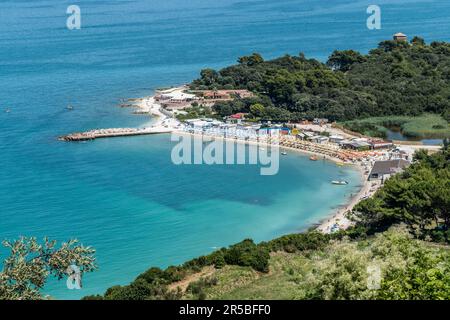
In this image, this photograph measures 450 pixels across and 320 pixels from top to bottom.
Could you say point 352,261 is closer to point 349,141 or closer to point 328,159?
point 328,159

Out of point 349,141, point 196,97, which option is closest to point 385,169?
point 349,141

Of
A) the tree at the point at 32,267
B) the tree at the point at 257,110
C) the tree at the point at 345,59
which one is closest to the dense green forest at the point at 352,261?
the tree at the point at 32,267

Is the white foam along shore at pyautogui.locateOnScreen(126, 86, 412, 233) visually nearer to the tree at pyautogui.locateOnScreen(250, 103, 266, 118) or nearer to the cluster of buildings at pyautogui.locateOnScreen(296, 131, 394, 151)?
the cluster of buildings at pyautogui.locateOnScreen(296, 131, 394, 151)

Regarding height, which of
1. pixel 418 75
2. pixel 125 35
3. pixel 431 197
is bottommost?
pixel 431 197

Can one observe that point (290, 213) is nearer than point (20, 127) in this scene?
Yes

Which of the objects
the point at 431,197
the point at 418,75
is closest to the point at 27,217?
the point at 431,197

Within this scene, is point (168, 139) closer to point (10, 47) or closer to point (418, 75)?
point (418, 75)
